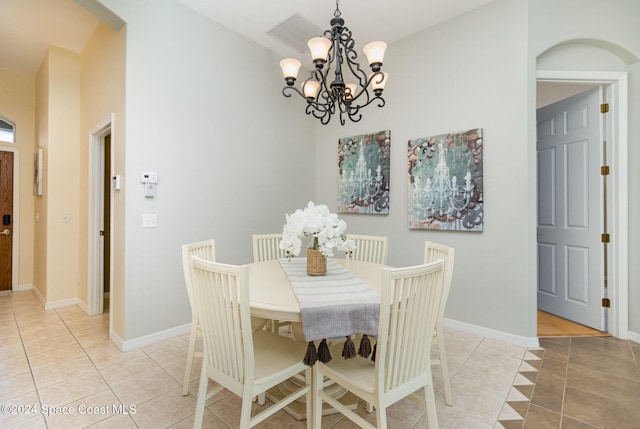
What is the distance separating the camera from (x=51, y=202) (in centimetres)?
352

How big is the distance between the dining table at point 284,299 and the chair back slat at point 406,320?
34 cm

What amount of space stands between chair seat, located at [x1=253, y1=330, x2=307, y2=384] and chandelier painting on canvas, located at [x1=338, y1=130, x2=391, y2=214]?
216cm

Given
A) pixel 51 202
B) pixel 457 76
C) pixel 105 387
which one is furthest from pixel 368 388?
pixel 51 202

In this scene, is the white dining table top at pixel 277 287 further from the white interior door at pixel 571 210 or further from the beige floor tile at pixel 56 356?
the white interior door at pixel 571 210

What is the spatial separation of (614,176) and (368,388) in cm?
305

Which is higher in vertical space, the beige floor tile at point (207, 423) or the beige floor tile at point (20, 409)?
the beige floor tile at point (20, 409)

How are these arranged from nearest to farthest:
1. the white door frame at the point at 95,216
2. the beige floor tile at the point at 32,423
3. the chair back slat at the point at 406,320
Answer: the chair back slat at the point at 406,320 < the beige floor tile at the point at 32,423 < the white door frame at the point at 95,216

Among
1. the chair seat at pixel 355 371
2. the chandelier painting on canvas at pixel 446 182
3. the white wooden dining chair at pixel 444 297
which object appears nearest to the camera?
the chair seat at pixel 355 371

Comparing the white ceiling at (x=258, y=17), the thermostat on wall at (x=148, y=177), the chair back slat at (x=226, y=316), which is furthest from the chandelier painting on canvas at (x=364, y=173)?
the chair back slat at (x=226, y=316)

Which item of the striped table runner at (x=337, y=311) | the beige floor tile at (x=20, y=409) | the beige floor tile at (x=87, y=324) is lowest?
the beige floor tile at (x=20, y=409)

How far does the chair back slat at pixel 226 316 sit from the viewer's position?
4.04 ft

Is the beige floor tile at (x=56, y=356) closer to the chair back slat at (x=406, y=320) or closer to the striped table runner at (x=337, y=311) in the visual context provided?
the striped table runner at (x=337, y=311)

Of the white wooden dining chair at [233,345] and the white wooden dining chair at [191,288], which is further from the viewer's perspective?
the white wooden dining chair at [191,288]

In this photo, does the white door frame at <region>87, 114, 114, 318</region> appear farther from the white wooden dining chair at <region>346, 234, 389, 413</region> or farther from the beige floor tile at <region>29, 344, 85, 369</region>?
the white wooden dining chair at <region>346, 234, 389, 413</region>
